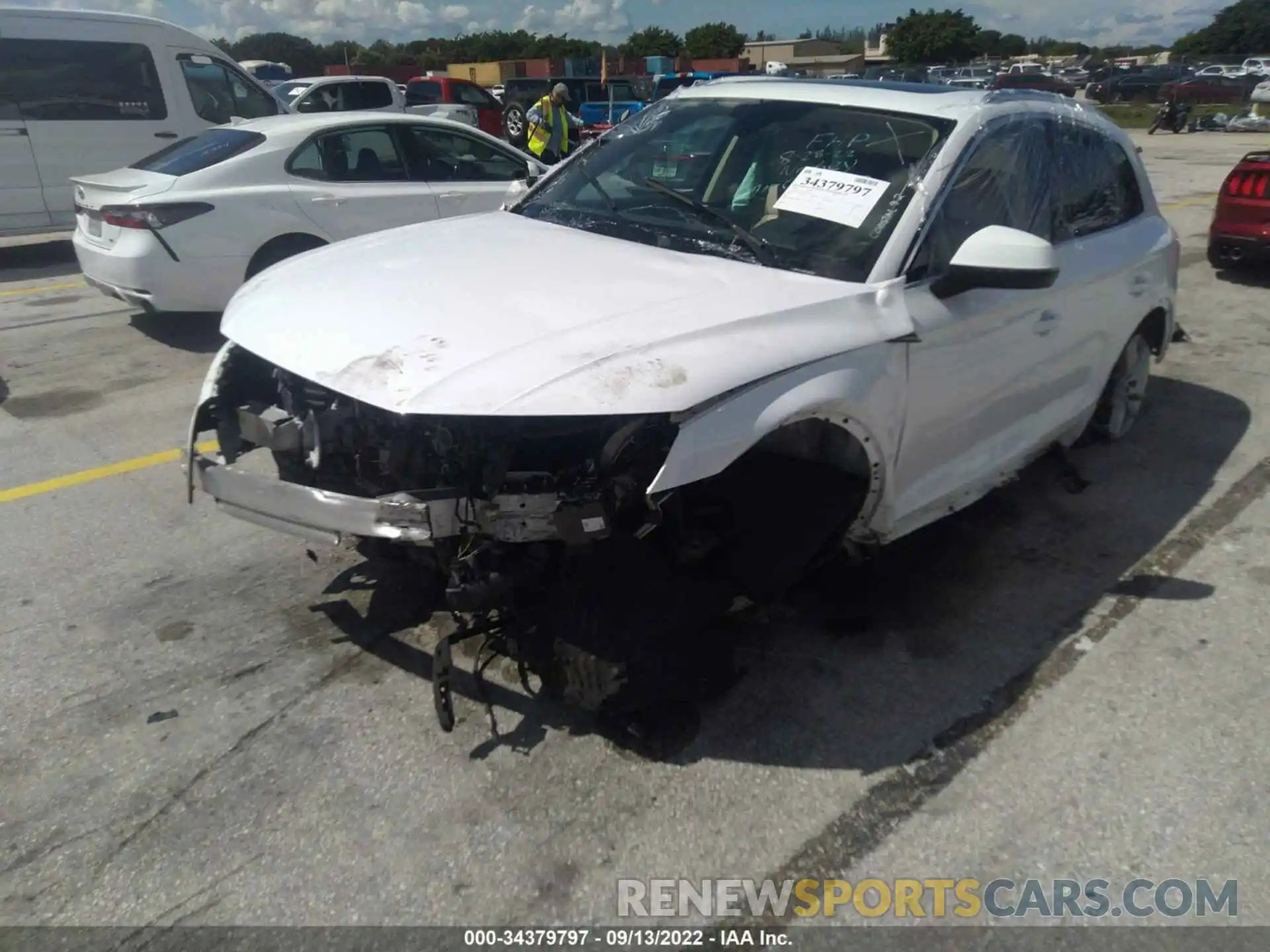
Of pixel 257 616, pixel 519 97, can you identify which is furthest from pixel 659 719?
pixel 519 97

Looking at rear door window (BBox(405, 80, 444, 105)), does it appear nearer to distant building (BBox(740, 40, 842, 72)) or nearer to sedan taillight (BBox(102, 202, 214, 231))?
sedan taillight (BBox(102, 202, 214, 231))

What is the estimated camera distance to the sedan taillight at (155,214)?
266 inches

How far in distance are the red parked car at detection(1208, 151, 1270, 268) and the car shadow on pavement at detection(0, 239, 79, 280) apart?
36.8ft

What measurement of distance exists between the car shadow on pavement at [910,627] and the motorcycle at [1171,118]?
2920cm

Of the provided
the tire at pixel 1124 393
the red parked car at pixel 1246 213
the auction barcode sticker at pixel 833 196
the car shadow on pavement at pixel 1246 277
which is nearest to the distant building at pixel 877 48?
the car shadow on pavement at pixel 1246 277

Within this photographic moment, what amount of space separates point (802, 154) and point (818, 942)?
272cm

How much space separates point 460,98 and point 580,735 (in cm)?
2075

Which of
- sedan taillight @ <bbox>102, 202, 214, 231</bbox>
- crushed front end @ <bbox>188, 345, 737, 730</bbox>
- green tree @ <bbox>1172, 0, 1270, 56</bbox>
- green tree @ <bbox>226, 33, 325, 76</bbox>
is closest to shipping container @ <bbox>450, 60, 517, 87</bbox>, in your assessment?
green tree @ <bbox>226, 33, 325, 76</bbox>

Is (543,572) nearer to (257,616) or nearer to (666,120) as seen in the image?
(257,616)

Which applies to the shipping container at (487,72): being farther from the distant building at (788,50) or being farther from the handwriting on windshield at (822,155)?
the handwriting on windshield at (822,155)

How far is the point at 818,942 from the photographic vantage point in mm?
2340

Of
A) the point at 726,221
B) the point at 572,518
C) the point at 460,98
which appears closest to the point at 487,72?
the point at 460,98

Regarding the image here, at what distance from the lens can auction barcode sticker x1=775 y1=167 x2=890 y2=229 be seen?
3.38 m

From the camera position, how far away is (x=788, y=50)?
60.9 meters
